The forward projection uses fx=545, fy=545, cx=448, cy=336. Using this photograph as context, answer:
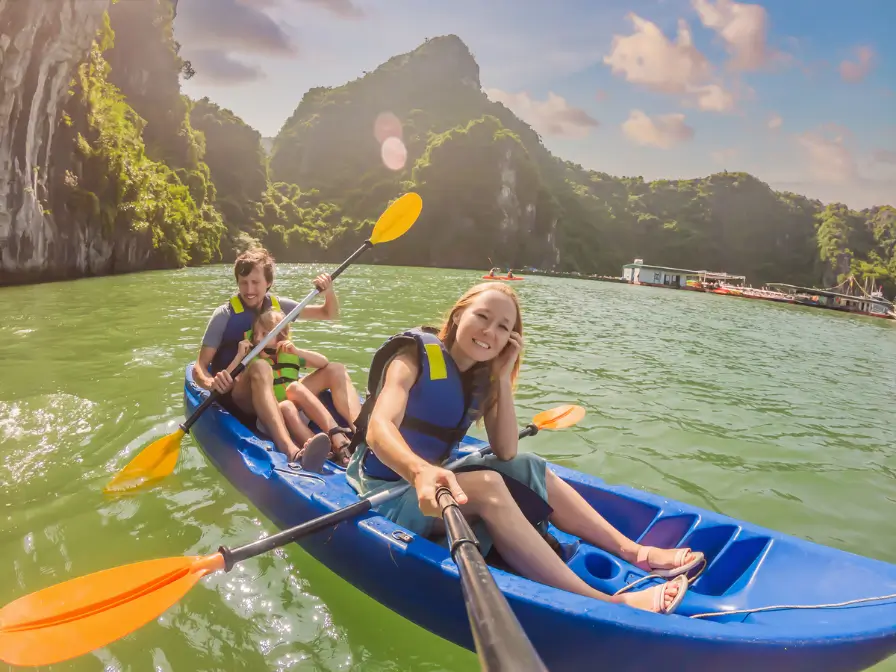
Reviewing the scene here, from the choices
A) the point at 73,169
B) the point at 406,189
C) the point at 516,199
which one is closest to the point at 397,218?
the point at 73,169

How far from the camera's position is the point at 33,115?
17781mm

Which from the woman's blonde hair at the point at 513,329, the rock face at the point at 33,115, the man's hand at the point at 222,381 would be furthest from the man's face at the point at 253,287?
the rock face at the point at 33,115

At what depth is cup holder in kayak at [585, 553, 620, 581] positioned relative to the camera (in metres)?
2.75

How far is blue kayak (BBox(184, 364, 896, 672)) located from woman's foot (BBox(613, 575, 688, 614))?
0.10 meters

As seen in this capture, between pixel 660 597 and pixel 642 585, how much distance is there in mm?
394

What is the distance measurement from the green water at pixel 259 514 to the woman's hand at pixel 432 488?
0.94 metres

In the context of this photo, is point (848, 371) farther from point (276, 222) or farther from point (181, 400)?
point (276, 222)

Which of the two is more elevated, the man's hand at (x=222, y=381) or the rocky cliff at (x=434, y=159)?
the rocky cliff at (x=434, y=159)

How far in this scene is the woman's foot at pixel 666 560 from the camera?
2.60m

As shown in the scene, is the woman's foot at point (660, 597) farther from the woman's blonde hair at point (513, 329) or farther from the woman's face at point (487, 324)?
the woman's face at point (487, 324)

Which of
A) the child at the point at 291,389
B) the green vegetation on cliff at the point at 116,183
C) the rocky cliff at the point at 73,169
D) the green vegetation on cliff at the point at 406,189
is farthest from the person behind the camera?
the green vegetation on cliff at the point at 406,189

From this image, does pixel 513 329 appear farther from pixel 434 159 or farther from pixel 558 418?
pixel 434 159

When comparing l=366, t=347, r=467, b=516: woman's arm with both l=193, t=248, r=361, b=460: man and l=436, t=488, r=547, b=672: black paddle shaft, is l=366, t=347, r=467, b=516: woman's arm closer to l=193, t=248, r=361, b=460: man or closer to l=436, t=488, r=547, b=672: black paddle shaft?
l=436, t=488, r=547, b=672: black paddle shaft

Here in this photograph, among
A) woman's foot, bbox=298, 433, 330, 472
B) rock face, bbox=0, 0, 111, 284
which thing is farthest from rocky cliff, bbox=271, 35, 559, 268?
woman's foot, bbox=298, 433, 330, 472
